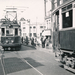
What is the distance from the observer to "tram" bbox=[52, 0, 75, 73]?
29.7 feet

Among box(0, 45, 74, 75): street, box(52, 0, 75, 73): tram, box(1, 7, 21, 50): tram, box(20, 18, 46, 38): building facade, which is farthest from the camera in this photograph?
box(20, 18, 46, 38): building facade

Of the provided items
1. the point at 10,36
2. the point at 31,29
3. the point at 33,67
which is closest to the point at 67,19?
the point at 33,67

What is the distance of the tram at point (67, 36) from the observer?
9055mm

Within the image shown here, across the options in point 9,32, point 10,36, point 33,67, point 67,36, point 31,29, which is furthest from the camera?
point 31,29

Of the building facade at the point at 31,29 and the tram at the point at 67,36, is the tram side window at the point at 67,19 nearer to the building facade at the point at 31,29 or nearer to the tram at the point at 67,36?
the tram at the point at 67,36

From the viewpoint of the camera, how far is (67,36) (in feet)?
31.7

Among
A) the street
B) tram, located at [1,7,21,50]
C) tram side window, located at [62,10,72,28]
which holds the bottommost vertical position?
the street

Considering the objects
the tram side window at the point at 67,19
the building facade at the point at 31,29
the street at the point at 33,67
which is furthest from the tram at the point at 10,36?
the building facade at the point at 31,29

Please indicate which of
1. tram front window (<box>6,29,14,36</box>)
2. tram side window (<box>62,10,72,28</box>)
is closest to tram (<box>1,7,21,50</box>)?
tram front window (<box>6,29,14,36</box>)

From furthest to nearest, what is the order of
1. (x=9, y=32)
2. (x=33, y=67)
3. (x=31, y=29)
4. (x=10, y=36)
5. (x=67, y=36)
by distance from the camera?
(x=31, y=29)
(x=9, y=32)
(x=10, y=36)
(x=33, y=67)
(x=67, y=36)

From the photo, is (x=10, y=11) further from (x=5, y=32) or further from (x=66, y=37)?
(x=66, y=37)

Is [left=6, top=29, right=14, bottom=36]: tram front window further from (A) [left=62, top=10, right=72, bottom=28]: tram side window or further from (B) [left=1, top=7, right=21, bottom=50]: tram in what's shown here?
(A) [left=62, top=10, right=72, bottom=28]: tram side window

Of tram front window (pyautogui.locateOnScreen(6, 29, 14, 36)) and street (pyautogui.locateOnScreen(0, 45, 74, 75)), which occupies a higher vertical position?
tram front window (pyautogui.locateOnScreen(6, 29, 14, 36))

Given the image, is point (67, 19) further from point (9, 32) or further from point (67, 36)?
point (9, 32)
